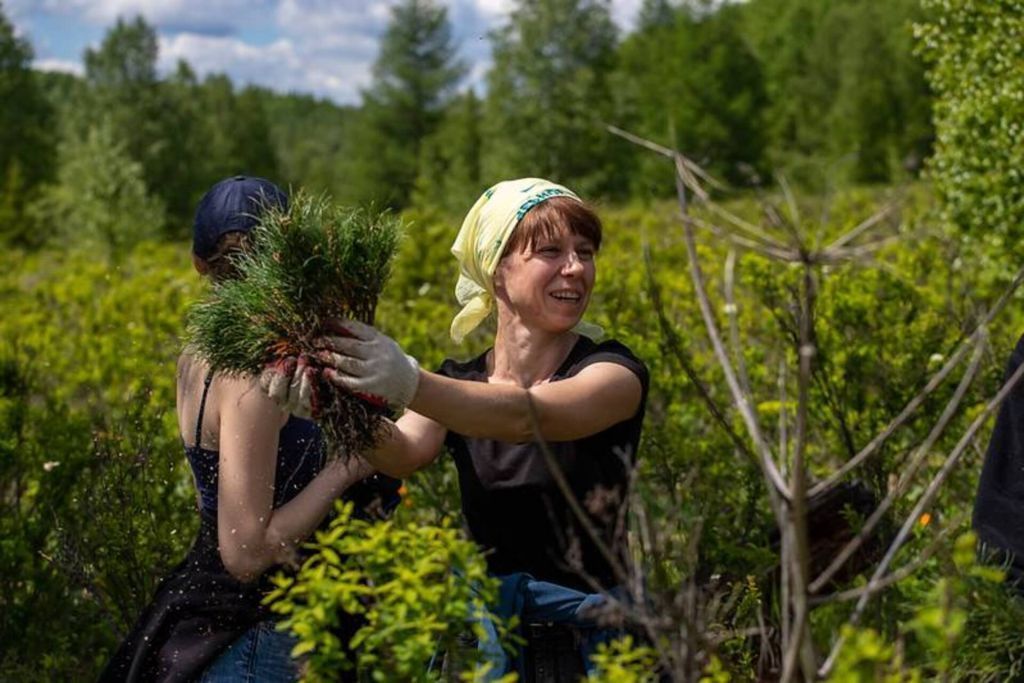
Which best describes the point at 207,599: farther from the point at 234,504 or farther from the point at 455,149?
the point at 455,149

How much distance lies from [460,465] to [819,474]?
9.93ft

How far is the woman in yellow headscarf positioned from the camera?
2.26 m

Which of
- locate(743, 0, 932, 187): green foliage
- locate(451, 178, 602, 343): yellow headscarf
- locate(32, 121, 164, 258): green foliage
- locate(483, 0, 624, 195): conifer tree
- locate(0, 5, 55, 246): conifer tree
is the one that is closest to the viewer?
locate(451, 178, 602, 343): yellow headscarf

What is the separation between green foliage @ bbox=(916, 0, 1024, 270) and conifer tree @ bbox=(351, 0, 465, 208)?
141 ft

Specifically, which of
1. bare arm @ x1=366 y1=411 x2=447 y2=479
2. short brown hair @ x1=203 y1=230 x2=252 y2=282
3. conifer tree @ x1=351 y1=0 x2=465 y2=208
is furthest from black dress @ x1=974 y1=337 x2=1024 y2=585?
conifer tree @ x1=351 y1=0 x2=465 y2=208

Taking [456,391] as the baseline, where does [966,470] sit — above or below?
below

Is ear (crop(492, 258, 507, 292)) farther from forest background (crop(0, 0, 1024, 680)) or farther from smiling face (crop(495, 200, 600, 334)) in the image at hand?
forest background (crop(0, 0, 1024, 680))

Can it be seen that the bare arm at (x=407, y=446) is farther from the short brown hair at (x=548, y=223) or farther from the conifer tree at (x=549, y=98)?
the conifer tree at (x=549, y=98)

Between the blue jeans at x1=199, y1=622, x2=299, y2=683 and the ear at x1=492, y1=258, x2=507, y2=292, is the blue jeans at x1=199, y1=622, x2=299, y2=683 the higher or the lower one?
the lower one

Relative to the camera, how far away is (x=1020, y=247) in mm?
6074

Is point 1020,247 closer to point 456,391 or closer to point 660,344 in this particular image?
point 660,344

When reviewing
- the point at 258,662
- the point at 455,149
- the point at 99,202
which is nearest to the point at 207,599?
the point at 258,662

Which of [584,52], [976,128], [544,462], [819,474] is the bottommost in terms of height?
[819,474]

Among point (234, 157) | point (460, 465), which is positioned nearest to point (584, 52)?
point (234, 157)
